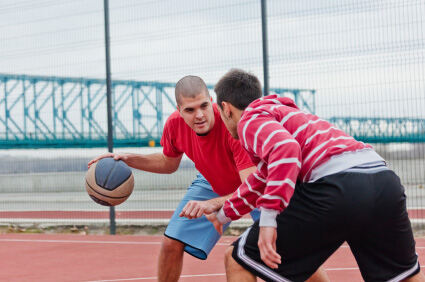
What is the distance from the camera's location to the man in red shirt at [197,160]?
3.94m

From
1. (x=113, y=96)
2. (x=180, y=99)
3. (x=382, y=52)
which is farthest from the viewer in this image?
(x=113, y=96)

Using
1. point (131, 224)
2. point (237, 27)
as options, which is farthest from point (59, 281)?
point (237, 27)

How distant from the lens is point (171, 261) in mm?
4266

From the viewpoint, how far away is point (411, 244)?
2889 millimetres

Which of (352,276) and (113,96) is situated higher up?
(113,96)

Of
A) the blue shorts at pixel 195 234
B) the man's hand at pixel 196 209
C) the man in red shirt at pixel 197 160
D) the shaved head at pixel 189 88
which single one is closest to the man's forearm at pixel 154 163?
the man in red shirt at pixel 197 160

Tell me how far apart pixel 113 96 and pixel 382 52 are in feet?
12.5

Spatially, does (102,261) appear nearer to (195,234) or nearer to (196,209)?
(195,234)

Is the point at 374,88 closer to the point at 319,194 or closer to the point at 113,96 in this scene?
the point at 113,96

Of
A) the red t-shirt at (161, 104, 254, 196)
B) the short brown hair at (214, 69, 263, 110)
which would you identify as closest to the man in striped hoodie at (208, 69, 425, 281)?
the short brown hair at (214, 69, 263, 110)

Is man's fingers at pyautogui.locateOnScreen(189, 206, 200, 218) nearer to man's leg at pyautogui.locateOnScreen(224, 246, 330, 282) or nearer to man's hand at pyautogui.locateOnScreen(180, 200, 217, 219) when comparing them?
man's hand at pyautogui.locateOnScreen(180, 200, 217, 219)

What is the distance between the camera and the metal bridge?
8.12m

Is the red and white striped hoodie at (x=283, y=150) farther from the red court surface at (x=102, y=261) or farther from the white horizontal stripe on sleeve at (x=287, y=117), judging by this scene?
the red court surface at (x=102, y=261)

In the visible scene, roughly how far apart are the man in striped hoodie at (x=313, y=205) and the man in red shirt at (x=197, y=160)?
3.52 ft
